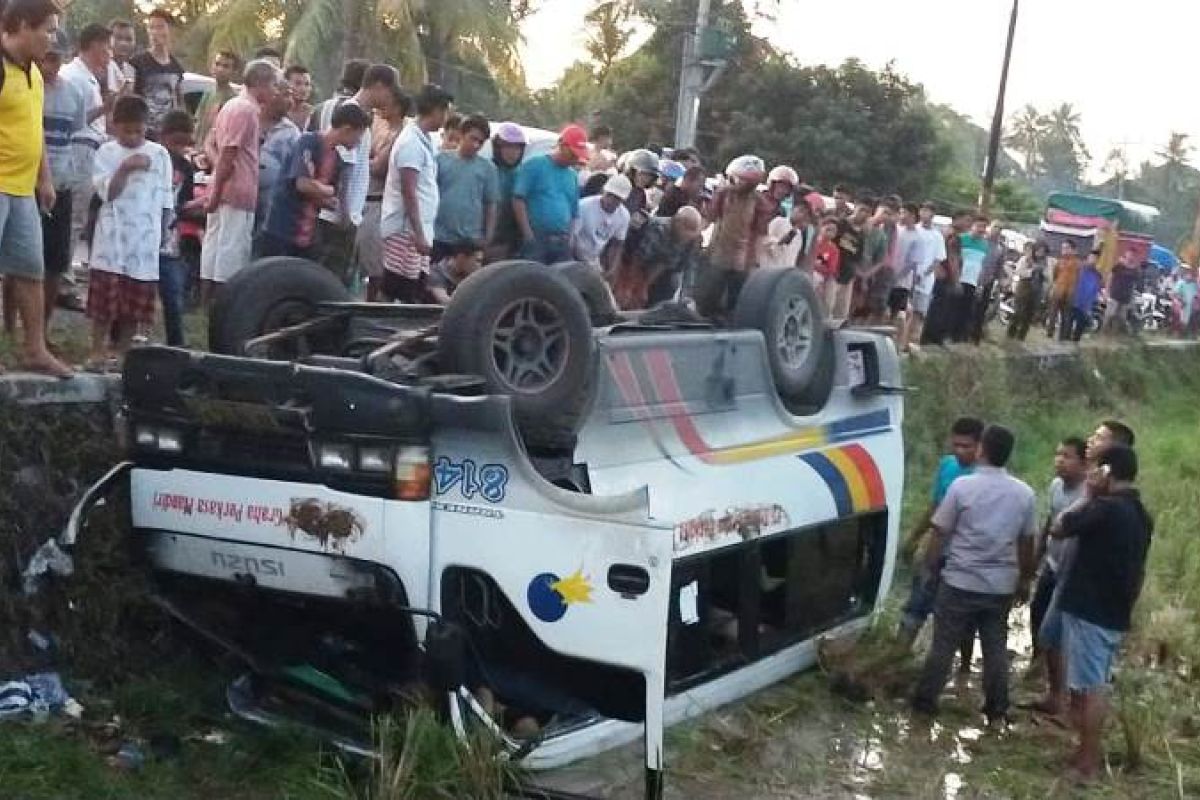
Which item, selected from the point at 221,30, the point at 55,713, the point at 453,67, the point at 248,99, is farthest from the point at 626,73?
the point at 55,713

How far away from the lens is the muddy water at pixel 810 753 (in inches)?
228

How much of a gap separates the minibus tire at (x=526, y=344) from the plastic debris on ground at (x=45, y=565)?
5.53 feet

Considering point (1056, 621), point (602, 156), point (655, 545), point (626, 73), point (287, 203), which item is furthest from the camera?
point (626, 73)

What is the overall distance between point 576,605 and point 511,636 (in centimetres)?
48

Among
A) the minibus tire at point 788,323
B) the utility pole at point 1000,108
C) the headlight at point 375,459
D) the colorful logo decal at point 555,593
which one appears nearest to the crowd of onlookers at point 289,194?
the minibus tire at point 788,323

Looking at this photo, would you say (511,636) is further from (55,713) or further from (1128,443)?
(1128,443)

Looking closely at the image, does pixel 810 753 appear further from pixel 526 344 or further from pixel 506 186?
pixel 506 186

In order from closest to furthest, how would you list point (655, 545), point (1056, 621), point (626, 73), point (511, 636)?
Answer: point (655, 545)
point (511, 636)
point (1056, 621)
point (626, 73)

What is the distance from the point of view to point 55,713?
5527 mm

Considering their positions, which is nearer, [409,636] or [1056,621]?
[409,636]

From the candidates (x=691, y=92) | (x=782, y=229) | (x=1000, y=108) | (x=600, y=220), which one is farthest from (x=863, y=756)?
(x=1000, y=108)

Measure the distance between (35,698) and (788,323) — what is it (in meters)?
3.35

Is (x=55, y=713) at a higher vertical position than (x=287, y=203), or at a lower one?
lower

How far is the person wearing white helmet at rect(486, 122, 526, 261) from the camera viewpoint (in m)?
9.38
